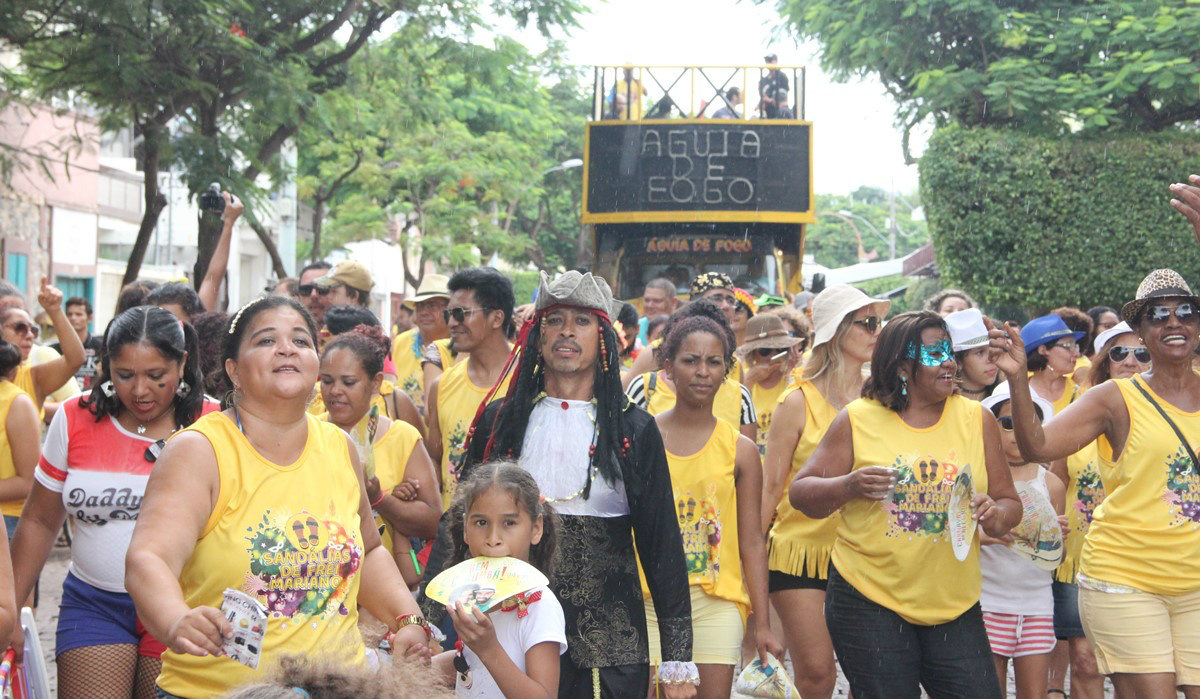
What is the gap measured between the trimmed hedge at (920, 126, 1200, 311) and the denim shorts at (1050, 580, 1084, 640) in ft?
49.8

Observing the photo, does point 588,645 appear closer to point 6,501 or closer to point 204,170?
point 6,501

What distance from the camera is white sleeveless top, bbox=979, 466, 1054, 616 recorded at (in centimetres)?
647

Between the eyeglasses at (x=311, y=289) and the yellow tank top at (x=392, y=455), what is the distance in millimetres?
3036

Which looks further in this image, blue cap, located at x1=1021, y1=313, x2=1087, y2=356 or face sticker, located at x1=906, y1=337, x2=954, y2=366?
blue cap, located at x1=1021, y1=313, x2=1087, y2=356

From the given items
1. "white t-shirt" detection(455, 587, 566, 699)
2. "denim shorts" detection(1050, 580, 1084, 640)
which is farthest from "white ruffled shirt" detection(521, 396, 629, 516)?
"denim shorts" detection(1050, 580, 1084, 640)

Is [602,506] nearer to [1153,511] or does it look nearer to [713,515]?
[713,515]

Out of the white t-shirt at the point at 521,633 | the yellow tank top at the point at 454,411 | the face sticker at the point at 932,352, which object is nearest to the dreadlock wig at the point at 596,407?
the white t-shirt at the point at 521,633

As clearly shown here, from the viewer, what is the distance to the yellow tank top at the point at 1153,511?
5.40 meters

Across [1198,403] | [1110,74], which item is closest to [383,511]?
[1198,403]

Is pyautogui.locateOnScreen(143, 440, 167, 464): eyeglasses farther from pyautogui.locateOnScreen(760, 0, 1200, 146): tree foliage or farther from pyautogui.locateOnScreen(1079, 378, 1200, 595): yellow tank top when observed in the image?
pyautogui.locateOnScreen(760, 0, 1200, 146): tree foliage

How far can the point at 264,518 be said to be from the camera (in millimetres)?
3625

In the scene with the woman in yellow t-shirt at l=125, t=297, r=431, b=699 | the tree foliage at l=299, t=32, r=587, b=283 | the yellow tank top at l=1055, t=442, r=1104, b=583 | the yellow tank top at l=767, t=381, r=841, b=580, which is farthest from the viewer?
the tree foliage at l=299, t=32, r=587, b=283

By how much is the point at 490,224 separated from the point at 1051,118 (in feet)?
53.4

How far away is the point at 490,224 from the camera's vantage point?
3488 cm
